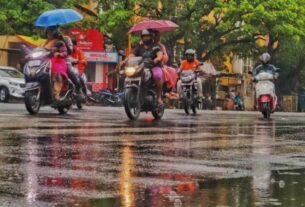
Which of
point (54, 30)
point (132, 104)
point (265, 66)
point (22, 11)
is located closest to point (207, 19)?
A: point (22, 11)

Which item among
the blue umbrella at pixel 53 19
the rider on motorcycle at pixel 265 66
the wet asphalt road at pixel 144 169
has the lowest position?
the wet asphalt road at pixel 144 169

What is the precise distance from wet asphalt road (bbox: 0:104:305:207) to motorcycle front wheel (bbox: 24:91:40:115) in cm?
327

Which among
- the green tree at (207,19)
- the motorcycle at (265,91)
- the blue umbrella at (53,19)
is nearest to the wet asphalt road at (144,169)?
the blue umbrella at (53,19)

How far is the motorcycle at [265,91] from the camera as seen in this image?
56.9ft

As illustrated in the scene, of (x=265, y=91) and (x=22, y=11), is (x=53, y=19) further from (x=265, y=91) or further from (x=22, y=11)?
(x=22, y=11)

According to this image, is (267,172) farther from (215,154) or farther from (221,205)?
(221,205)

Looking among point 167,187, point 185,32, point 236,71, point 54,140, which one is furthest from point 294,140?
point 236,71

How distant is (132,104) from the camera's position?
1262 centimetres

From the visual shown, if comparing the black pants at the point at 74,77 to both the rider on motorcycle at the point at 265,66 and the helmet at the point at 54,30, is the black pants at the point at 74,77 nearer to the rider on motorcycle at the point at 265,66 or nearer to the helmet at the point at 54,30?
the helmet at the point at 54,30

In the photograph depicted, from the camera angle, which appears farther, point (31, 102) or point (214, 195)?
point (31, 102)

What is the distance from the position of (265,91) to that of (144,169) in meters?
12.2

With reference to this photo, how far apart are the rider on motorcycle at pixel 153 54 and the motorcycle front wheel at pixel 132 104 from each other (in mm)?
622

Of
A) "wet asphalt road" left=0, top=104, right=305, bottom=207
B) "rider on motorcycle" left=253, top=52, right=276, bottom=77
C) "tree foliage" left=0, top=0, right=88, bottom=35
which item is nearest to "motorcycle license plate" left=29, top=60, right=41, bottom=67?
"wet asphalt road" left=0, top=104, right=305, bottom=207

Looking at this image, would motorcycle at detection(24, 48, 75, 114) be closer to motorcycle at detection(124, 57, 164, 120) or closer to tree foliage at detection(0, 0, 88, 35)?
motorcycle at detection(124, 57, 164, 120)
